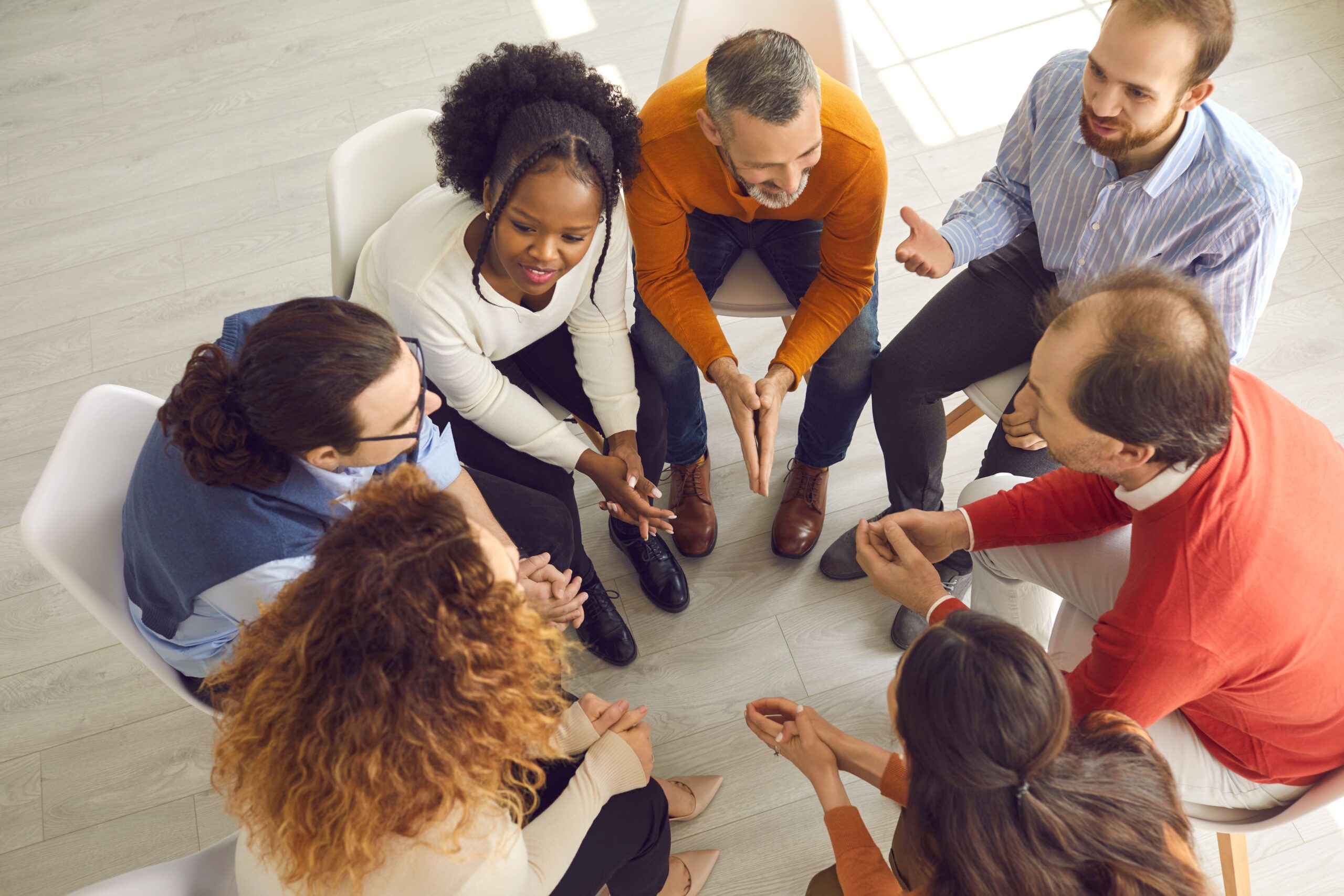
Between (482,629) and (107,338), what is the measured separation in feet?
6.86

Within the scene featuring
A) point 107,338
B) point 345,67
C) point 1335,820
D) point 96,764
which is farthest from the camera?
point 345,67

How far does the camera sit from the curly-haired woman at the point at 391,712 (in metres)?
0.99

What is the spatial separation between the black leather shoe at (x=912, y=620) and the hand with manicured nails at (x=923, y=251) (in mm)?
643

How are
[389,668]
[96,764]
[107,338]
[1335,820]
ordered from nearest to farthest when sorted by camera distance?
[389,668] < [1335,820] < [96,764] < [107,338]

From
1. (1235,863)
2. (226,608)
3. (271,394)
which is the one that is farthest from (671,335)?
(1235,863)

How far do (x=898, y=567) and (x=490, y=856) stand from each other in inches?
33.7

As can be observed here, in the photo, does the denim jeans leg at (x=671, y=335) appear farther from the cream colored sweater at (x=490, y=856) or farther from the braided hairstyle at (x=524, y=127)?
the cream colored sweater at (x=490, y=856)

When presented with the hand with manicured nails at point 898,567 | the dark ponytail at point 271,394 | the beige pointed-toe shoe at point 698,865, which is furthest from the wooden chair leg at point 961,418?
the dark ponytail at point 271,394

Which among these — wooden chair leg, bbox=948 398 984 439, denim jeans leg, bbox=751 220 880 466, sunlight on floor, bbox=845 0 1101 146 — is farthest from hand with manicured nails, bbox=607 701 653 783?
sunlight on floor, bbox=845 0 1101 146

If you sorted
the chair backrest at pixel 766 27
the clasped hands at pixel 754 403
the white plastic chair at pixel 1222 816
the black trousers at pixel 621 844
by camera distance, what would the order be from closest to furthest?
1. the white plastic chair at pixel 1222 816
2. the black trousers at pixel 621 844
3. the clasped hands at pixel 754 403
4. the chair backrest at pixel 766 27

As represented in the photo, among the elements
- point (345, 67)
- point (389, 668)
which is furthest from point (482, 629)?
point (345, 67)

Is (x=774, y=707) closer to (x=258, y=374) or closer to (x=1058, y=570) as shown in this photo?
(x=1058, y=570)

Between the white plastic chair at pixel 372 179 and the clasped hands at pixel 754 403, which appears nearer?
the white plastic chair at pixel 372 179

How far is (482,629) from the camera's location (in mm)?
1047
